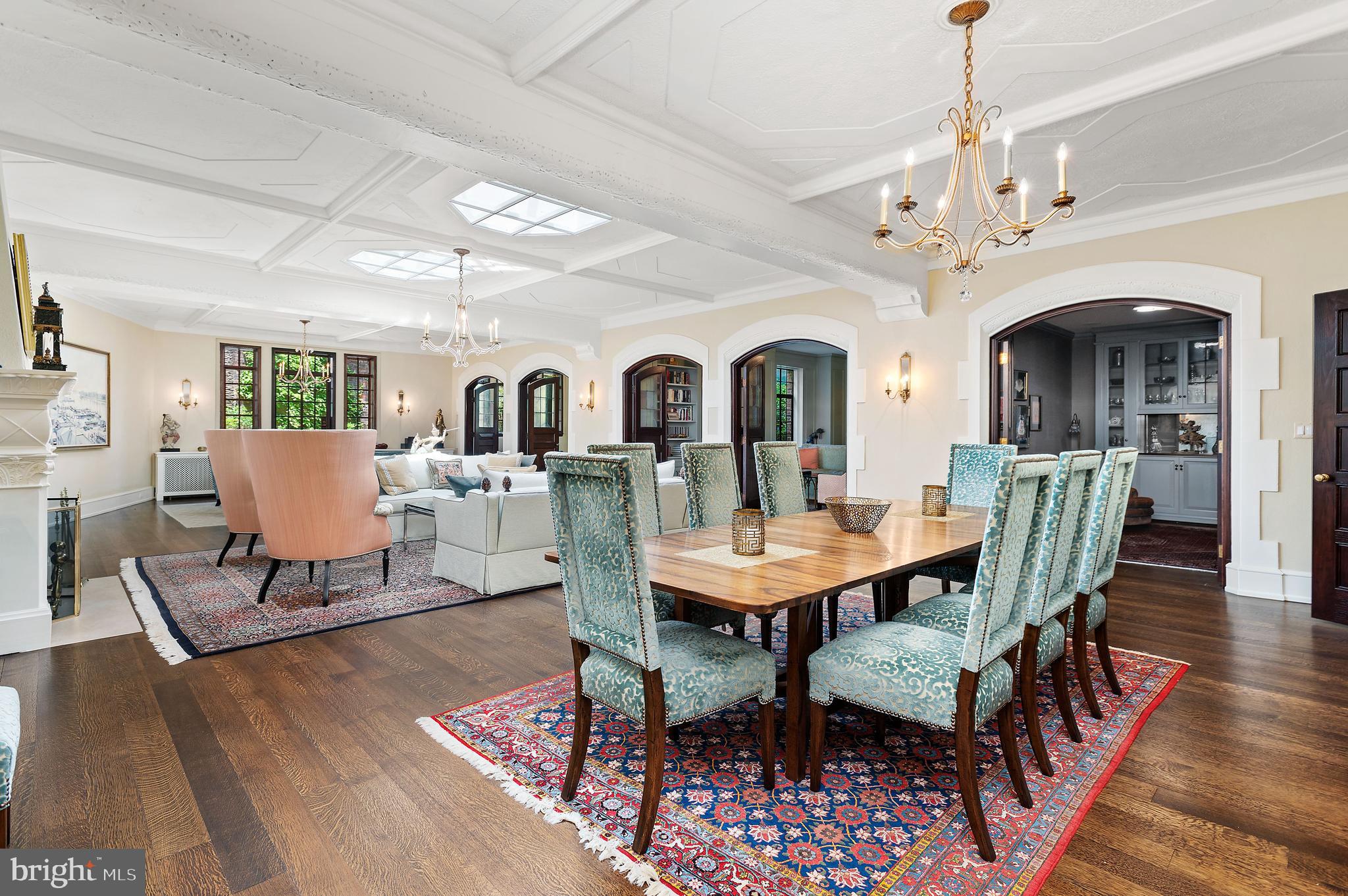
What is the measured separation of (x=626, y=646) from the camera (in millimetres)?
1745

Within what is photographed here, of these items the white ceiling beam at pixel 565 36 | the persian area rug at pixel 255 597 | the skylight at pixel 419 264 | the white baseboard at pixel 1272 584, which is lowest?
the persian area rug at pixel 255 597

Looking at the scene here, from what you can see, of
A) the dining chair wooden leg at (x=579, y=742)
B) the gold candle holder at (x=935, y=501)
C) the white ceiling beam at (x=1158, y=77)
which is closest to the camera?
the dining chair wooden leg at (x=579, y=742)

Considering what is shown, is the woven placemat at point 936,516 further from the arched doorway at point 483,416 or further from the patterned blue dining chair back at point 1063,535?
the arched doorway at point 483,416

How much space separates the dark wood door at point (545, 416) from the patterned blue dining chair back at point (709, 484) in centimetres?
771

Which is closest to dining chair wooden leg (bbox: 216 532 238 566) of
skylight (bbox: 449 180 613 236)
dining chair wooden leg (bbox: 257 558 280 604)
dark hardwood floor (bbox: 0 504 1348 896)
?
dining chair wooden leg (bbox: 257 558 280 604)

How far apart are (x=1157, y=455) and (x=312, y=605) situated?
945 centimetres

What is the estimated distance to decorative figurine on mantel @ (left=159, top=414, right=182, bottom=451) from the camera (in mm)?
9484

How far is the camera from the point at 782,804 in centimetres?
191

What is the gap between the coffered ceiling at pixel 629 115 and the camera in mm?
2398

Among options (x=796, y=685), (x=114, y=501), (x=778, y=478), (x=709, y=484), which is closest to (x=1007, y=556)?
(x=796, y=685)

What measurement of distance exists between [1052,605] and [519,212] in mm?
4138

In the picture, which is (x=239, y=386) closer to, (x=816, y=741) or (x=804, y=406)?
(x=804, y=406)

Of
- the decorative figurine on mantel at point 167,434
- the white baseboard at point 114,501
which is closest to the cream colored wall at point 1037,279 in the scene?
A: the white baseboard at point 114,501

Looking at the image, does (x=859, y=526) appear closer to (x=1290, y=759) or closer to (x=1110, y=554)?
(x=1110, y=554)
